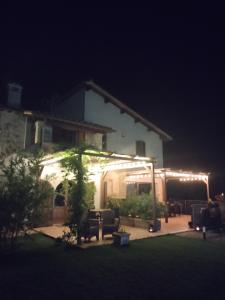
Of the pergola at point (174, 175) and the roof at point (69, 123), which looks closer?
the roof at point (69, 123)

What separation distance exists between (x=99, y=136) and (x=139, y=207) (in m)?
5.82

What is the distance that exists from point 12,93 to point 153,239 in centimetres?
1227

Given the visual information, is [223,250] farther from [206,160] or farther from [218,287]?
[206,160]

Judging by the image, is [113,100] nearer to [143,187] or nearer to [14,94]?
[14,94]

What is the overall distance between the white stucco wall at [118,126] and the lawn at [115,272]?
11.1m

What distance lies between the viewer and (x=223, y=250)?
772 cm

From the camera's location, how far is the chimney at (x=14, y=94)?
15.4 m

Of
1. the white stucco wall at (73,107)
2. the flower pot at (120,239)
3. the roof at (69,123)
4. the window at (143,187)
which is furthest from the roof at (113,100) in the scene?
the flower pot at (120,239)

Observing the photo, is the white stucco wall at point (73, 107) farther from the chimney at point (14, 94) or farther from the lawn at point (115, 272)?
the lawn at point (115, 272)

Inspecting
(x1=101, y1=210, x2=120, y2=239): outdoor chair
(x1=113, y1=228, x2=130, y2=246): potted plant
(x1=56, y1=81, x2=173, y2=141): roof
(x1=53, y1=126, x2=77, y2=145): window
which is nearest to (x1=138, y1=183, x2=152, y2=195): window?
(x1=56, y1=81, x2=173, y2=141): roof

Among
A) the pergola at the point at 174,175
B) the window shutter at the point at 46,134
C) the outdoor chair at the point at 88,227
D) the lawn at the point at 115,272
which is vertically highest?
the window shutter at the point at 46,134

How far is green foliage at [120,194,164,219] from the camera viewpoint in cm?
1241

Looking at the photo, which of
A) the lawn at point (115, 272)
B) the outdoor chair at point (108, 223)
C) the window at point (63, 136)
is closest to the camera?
the lawn at point (115, 272)

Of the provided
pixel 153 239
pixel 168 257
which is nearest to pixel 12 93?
pixel 153 239
